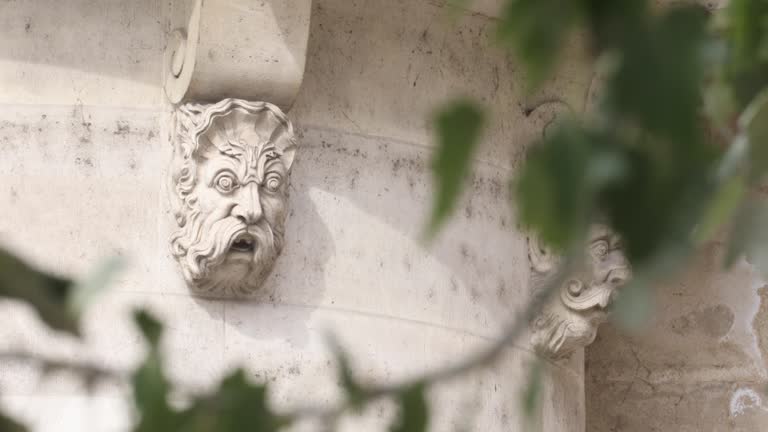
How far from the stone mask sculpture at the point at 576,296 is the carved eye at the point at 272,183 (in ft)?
2.27

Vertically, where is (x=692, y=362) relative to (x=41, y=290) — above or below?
below

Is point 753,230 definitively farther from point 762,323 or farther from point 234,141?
point 762,323

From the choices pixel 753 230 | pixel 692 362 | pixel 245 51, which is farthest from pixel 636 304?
pixel 692 362

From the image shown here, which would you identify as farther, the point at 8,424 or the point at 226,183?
the point at 226,183

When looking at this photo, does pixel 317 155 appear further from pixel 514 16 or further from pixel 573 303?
pixel 514 16

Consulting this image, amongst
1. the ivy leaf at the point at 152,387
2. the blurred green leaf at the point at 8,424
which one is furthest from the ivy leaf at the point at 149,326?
the blurred green leaf at the point at 8,424

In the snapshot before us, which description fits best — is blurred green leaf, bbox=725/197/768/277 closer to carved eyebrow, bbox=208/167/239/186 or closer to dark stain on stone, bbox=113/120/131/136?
carved eyebrow, bbox=208/167/239/186

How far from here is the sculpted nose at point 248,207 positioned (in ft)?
9.17

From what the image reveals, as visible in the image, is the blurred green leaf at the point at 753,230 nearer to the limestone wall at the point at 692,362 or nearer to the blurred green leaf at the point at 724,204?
the blurred green leaf at the point at 724,204

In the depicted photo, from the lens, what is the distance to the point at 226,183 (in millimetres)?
2828

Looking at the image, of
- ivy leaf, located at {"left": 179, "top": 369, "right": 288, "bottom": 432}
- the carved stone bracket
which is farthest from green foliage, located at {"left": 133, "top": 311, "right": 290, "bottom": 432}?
the carved stone bracket

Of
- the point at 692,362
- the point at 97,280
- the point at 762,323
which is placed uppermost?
the point at 97,280

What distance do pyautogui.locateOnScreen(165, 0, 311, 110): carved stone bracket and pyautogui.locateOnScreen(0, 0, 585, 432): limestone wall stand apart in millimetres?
132

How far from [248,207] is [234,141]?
149 mm
